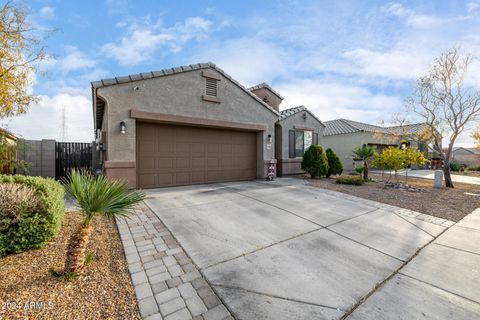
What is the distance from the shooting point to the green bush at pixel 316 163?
1103 cm

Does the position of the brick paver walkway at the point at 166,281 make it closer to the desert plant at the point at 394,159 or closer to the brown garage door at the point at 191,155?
the brown garage door at the point at 191,155

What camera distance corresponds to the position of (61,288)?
2.25 m

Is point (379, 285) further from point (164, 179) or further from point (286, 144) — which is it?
point (286, 144)

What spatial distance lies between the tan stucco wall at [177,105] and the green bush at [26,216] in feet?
13.0

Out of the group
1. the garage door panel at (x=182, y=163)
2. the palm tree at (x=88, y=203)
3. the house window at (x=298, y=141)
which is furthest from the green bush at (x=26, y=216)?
the house window at (x=298, y=141)

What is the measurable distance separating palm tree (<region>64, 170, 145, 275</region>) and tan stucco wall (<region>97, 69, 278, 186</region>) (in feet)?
15.3

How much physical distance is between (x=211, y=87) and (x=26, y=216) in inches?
288

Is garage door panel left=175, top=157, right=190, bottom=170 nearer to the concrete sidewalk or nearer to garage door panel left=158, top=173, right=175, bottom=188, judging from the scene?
garage door panel left=158, top=173, right=175, bottom=188

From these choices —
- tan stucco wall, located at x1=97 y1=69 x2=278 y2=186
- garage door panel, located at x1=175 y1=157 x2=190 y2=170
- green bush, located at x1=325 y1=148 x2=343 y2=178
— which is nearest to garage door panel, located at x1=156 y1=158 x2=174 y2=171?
garage door panel, located at x1=175 y1=157 x2=190 y2=170

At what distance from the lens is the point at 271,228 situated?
4.20m

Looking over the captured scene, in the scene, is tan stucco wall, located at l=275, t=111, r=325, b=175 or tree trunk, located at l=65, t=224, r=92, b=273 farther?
tan stucco wall, located at l=275, t=111, r=325, b=175

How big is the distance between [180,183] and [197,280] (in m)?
6.16

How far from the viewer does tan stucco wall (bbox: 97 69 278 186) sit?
269 inches

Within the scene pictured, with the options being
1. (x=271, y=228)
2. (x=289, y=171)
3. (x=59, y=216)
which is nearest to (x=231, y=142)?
(x=289, y=171)
